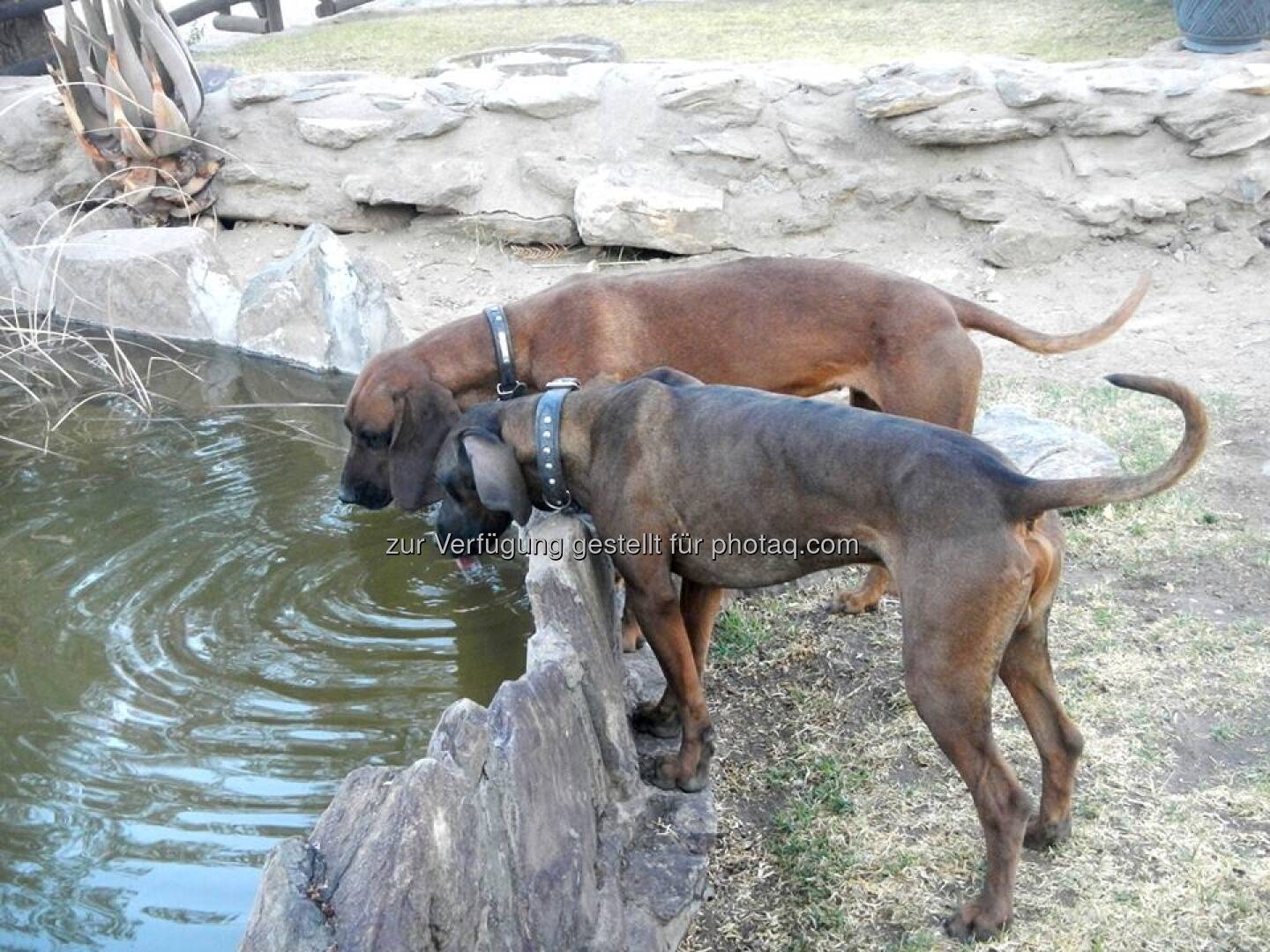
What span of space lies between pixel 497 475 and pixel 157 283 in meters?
4.55

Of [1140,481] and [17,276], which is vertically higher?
[1140,481]

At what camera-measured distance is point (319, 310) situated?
7.39m

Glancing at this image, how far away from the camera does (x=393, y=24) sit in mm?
14430

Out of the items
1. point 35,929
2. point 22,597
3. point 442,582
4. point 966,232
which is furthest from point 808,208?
point 35,929

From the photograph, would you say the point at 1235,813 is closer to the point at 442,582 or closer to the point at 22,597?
the point at 442,582

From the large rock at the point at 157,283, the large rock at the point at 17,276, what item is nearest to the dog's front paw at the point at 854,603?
the large rock at the point at 157,283

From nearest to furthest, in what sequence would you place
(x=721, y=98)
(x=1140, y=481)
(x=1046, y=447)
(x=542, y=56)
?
(x=1140, y=481), (x=1046, y=447), (x=721, y=98), (x=542, y=56)

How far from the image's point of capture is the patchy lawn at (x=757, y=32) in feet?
36.7

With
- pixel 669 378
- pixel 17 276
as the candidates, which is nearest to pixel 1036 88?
pixel 669 378

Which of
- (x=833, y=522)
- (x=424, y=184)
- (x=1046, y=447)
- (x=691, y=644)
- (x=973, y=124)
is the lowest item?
(x=1046, y=447)

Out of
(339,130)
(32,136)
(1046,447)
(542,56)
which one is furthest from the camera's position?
(542,56)

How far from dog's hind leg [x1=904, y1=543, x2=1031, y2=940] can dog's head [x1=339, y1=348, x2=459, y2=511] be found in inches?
73.0

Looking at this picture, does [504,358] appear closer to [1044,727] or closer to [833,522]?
[833,522]

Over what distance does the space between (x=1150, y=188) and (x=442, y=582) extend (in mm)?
5160
